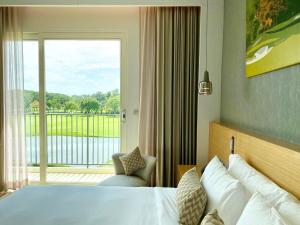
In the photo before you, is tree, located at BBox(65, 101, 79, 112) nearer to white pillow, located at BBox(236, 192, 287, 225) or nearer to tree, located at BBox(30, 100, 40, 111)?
tree, located at BBox(30, 100, 40, 111)

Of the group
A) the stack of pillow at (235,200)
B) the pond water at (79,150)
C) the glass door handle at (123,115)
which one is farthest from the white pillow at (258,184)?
the pond water at (79,150)

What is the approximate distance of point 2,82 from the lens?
12.2ft

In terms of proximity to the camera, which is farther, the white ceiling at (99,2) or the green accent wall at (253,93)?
the white ceiling at (99,2)

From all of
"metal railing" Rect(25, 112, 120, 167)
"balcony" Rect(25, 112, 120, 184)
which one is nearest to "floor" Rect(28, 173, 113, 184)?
"balcony" Rect(25, 112, 120, 184)

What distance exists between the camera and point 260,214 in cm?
102

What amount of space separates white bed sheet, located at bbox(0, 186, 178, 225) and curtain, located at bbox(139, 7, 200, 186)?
4.71 ft

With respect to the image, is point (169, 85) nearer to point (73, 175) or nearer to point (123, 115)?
point (123, 115)

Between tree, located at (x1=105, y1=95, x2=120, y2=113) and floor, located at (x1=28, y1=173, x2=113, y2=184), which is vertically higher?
tree, located at (x1=105, y1=95, x2=120, y2=113)

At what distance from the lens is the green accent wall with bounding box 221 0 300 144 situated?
5.05 feet

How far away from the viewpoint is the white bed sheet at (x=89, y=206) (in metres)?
1.63

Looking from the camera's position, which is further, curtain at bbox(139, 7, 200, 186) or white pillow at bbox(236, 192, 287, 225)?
curtain at bbox(139, 7, 200, 186)

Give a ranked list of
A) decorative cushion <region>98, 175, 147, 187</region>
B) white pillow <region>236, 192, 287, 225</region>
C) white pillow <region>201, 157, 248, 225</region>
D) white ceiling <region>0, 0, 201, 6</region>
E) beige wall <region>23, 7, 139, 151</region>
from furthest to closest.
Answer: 1. beige wall <region>23, 7, 139, 151</region>
2. white ceiling <region>0, 0, 201, 6</region>
3. decorative cushion <region>98, 175, 147, 187</region>
4. white pillow <region>201, 157, 248, 225</region>
5. white pillow <region>236, 192, 287, 225</region>

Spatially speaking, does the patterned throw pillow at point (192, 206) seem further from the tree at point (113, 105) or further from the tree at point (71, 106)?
the tree at point (71, 106)

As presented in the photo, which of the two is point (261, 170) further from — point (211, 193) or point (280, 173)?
point (211, 193)
